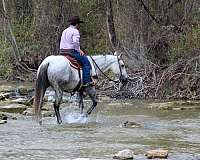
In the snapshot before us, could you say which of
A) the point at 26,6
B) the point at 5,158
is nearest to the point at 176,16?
the point at 26,6

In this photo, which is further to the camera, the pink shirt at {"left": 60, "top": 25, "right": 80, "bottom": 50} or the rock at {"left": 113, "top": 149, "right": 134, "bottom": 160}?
the pink shirt at {"left": 60, "top": 25, "right": 80, "bottom": 50}

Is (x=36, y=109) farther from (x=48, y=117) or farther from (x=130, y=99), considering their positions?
(x=130, y=99)

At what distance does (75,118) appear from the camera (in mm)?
15648

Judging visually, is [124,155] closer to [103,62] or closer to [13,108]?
[103,62]

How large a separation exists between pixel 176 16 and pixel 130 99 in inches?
206

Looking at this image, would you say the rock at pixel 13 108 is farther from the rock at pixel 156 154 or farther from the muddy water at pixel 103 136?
the rock at pixel 156 154

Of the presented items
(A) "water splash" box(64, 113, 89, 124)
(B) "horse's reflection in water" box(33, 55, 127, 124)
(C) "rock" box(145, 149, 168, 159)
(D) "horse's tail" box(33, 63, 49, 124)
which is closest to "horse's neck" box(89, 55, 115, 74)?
(B) "horse's reflection in water" box(33, 55, 127, 124)

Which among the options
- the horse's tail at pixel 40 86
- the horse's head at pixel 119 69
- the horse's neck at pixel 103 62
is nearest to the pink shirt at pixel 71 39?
the horse's tail at pixel 40 86

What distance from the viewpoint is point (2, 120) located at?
14523 mm

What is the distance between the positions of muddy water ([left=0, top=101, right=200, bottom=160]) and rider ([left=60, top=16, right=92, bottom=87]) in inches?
46.6

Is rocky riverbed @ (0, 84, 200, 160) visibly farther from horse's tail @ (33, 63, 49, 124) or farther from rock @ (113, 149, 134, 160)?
horse's tail @ (33, 63, 49, 124)

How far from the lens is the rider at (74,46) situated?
14935 millimetres

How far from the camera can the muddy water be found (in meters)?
9.89

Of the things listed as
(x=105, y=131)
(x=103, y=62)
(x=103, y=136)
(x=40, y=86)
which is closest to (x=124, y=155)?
(x=103, y=136)
